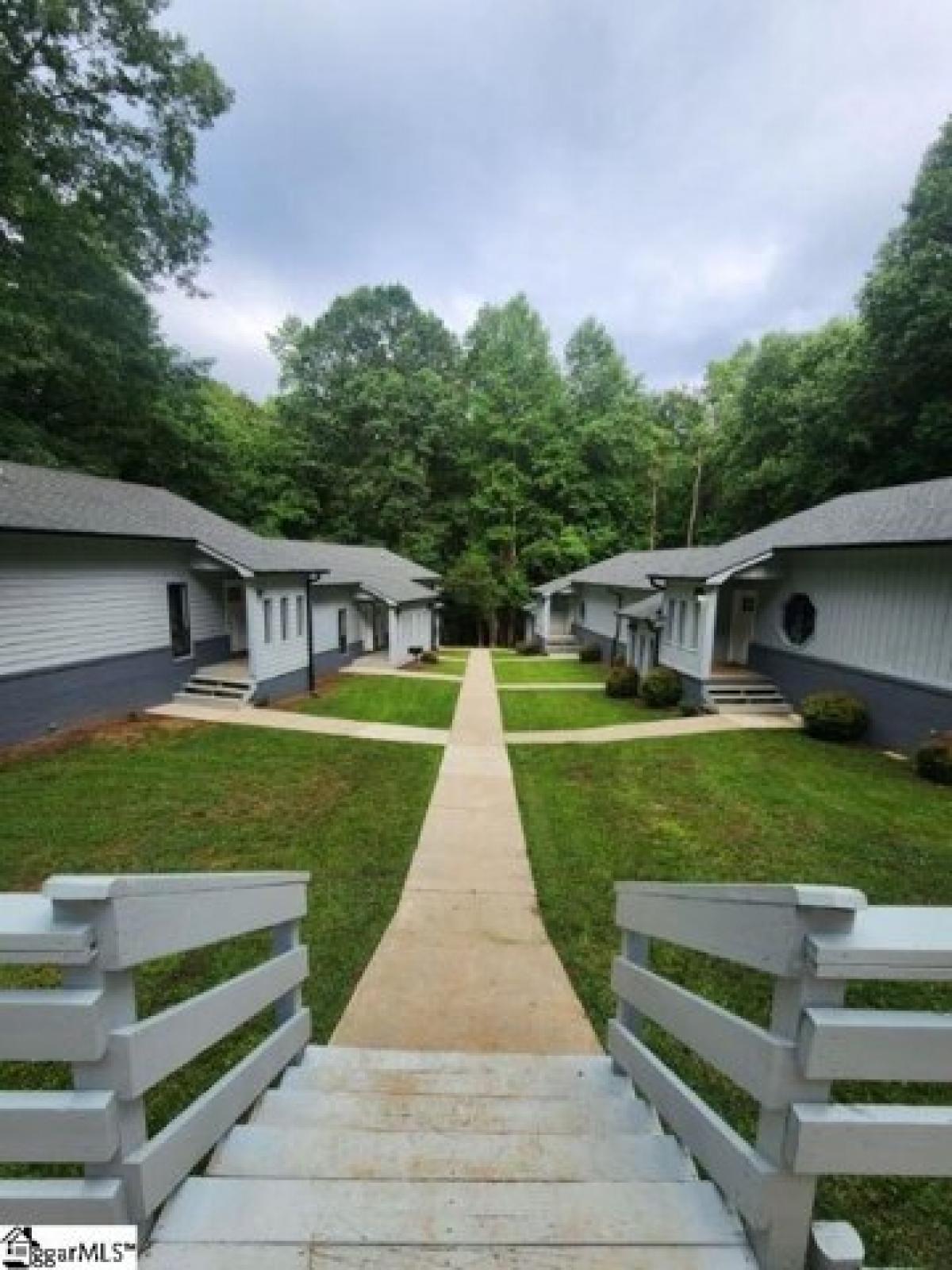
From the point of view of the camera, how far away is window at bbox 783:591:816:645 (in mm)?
15305

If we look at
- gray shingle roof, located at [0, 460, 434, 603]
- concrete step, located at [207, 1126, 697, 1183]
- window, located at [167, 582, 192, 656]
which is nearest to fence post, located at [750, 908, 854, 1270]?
concrete step, located at [207, 1126, 697, 1183]

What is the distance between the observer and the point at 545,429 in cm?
3816

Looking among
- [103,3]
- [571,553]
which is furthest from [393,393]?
[103,3]

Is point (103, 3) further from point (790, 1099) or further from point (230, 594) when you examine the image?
point (790, 1099)

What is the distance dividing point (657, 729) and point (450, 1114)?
1223cm

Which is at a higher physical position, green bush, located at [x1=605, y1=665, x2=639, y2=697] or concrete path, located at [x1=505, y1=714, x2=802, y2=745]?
green bush, located at [x1=605, y1=665, x2=639, y2=697]

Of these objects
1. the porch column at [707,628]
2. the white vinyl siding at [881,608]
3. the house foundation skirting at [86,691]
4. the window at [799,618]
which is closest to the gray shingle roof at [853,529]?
the white vinyl siding at [881,608]

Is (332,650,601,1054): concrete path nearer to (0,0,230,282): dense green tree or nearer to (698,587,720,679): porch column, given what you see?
(698,587,720,679): porch column

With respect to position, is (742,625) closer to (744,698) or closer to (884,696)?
(744,698)

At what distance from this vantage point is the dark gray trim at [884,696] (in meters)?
11.4

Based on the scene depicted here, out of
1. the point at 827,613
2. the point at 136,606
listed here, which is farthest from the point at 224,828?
the point at 827,613

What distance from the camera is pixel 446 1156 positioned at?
2191 mm

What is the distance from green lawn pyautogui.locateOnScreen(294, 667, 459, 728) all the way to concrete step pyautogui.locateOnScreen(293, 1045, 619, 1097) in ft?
34.7

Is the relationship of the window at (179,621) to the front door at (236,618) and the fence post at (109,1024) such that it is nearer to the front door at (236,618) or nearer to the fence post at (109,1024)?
the front door at (236,618)
